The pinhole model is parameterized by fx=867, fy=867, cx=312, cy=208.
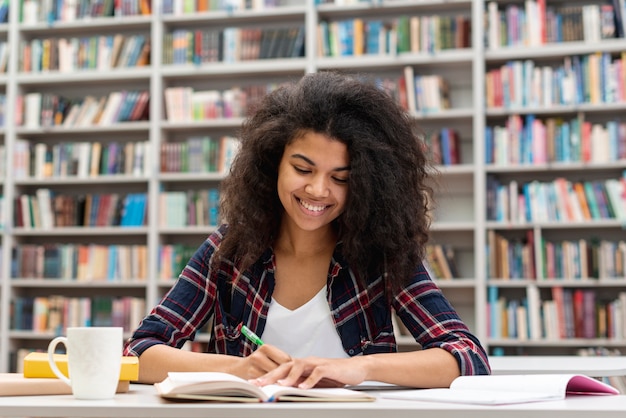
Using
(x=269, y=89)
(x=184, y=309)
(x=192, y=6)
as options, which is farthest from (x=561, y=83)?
(x=184, y=309)

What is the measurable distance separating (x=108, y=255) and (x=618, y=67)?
2.90 metres

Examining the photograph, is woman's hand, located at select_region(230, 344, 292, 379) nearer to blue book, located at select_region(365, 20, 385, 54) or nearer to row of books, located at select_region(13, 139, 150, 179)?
blue book, located at select_region(365, 20, 385, 54)

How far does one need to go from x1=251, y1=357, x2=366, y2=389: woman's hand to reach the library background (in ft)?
10.4

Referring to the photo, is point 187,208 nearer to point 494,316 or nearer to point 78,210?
point 78,210

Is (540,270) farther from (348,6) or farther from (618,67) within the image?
(348,6)

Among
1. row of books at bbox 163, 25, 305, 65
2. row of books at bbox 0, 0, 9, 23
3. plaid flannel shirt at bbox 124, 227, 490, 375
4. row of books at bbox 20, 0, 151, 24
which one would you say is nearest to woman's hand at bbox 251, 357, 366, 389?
plaid flannel shirt at bbox 124, 227, 490, 375

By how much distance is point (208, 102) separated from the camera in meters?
4.80

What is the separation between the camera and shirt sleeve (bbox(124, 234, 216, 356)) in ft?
5.52

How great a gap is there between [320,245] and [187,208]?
2997mm

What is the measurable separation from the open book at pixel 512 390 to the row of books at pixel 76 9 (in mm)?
4100

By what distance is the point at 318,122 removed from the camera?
1706 mm

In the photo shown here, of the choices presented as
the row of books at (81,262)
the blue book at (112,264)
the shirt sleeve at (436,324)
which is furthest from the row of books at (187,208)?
the shirt sleeve at (436,324)

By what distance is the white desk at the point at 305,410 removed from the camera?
975mm

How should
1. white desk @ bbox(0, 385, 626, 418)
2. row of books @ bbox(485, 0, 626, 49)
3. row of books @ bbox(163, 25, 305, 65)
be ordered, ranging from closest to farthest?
white desk @ bbox(0, 385, 626, 418), row of books @ bbox(485, 0, 626, 49), row of books @ bbox(163, 25, 305, 65)
